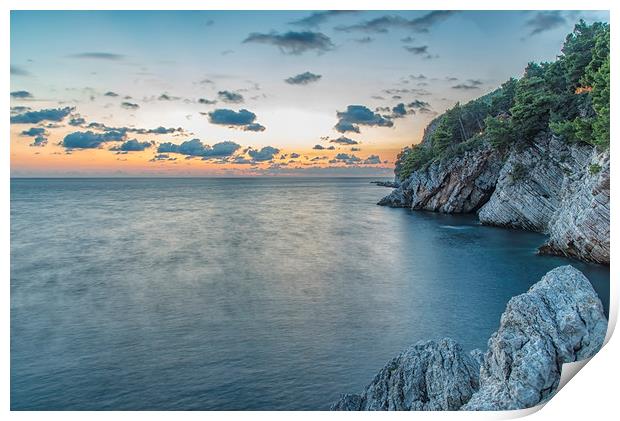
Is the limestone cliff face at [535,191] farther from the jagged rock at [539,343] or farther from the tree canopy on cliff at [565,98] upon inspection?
the jagged rock at [539,343]

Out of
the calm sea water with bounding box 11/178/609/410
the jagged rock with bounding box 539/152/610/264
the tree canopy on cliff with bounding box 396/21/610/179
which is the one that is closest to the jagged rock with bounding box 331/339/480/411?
the calm sea water with bounding box 11/178/609/410

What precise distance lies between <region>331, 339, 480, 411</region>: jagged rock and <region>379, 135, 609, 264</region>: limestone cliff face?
7.10 metres

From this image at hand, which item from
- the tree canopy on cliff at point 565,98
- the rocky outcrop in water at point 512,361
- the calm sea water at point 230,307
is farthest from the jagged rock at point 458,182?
the rocky outcrop in water at point 512,361

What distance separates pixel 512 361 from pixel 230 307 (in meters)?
5.67

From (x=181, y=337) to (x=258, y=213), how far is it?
15.9 m

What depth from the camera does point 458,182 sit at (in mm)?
25984

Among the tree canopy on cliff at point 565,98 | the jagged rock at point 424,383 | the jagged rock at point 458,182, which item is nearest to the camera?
the jagged rock at point 424,383

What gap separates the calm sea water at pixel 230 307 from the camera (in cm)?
711

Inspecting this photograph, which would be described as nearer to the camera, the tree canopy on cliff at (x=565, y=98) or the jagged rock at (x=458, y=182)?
the tree canopy on cliff at (x=565, y=98)

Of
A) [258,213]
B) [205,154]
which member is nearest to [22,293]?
[205,154]

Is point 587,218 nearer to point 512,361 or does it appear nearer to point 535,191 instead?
point 535,191

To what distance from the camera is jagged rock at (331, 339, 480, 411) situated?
5.70 meters

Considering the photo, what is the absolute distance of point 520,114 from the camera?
716 inches
